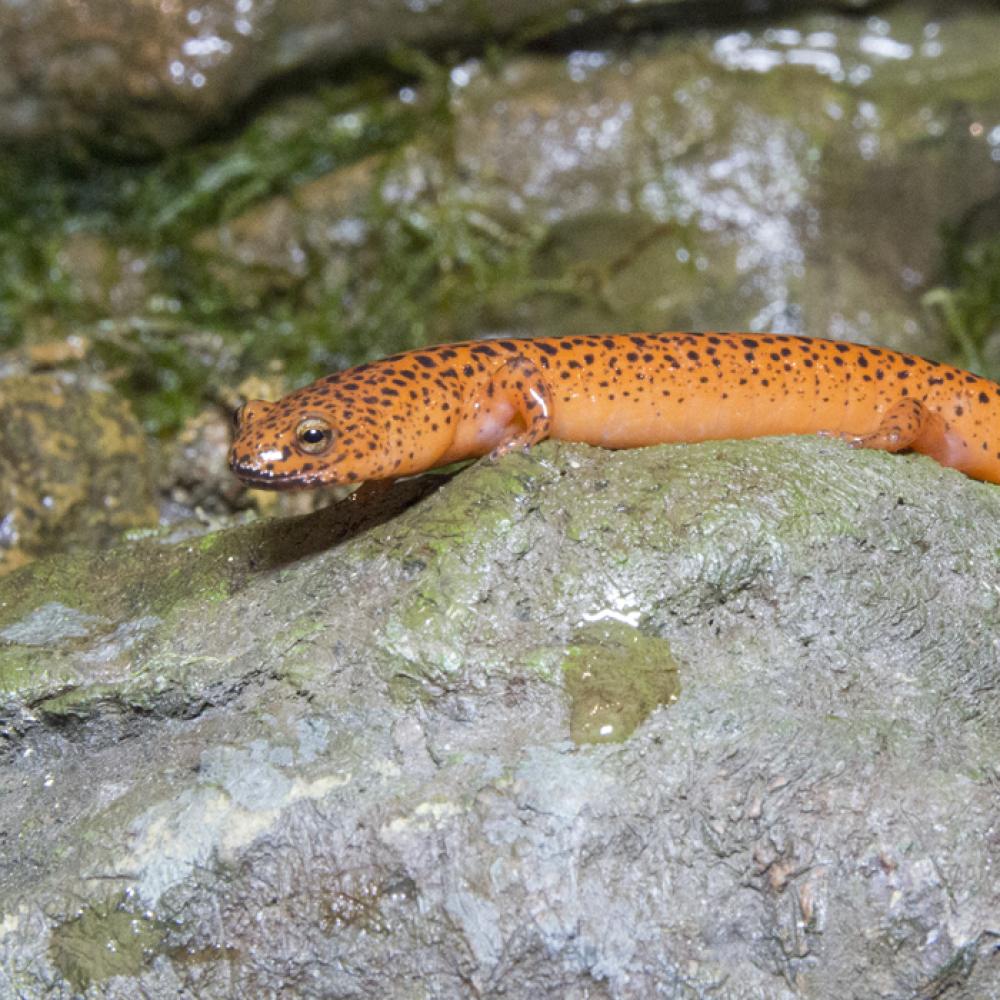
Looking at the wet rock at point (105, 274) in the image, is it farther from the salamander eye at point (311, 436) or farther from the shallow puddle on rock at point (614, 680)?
the shallow puddle on rock at point (614, 680)

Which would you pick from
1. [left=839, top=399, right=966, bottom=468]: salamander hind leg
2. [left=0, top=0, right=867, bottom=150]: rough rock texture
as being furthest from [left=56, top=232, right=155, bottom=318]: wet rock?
[left=839, top=399, right=966, bottom=468]: salamander hind leg

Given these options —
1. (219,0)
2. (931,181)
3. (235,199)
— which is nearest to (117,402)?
(235,199)

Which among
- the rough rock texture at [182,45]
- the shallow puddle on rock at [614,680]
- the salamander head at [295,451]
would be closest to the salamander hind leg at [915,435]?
the shallow puddle on rock at [614,680]

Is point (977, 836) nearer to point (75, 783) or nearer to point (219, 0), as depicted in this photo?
point (75, 783)

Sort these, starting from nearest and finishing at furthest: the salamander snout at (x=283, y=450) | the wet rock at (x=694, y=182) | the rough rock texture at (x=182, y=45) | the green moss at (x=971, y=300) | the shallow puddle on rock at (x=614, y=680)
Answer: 1. the shallow puddle on rock at (x=614, y=680)
2. the salamander snout at (x=283, y=450)
3. the rough rock texture at (x=182, y=45)
4. the green moss at (x=971, y=300)
5. the wet rock at (x=694, y=182)

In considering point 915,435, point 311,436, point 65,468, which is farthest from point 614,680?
point 65,468

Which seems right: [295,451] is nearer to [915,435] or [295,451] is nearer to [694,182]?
[915,435]

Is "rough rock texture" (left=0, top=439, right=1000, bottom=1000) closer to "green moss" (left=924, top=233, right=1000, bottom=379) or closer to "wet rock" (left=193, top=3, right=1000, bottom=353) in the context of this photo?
"green moss" (left=924, top=233, right=1000, bottom=379)
